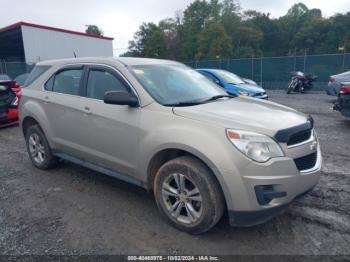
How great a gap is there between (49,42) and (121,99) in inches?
1007

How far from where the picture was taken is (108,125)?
142 inches

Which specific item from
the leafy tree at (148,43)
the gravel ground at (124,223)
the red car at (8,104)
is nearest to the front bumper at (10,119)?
the red car at (8,104)

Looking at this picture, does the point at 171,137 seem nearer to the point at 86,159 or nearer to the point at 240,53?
the point at 86,159

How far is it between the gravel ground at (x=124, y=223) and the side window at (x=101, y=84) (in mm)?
1333

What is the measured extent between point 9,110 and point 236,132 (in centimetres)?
748

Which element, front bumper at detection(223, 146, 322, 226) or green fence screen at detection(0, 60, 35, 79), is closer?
front bumper at detection(223, 146, 322, 226)

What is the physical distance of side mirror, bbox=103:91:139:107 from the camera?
3.30m

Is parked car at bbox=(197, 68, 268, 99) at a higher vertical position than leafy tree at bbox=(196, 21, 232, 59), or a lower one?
lower

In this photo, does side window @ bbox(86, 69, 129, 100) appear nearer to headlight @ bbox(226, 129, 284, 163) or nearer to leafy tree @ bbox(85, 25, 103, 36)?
headlight @ bbox(226, 129, 284, 163)

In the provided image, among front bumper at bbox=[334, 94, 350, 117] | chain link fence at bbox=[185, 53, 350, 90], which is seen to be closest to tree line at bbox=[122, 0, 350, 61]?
chain link fence at bbox=[185, 53, 350, 90]

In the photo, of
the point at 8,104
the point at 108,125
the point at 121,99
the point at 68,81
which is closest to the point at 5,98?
the point at 8,104

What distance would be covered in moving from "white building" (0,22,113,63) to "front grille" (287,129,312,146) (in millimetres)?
25478

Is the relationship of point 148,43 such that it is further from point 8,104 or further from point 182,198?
point 182,198

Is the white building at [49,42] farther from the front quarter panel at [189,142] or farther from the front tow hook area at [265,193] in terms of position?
the front tow hook area at [265,193]
